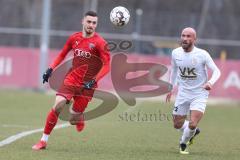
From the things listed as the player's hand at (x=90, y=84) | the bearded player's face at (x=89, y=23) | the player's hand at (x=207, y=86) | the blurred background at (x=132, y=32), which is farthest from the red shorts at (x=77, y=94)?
the blurred background at (x=132, y=32)

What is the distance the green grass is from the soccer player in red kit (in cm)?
72

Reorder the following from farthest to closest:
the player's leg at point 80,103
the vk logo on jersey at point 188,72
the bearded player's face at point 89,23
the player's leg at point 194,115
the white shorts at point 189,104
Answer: the player's leg at point 80,103, the vk logo on jersey at point 188,72, the white shorts at point 189,104, the player's leg at point 194,115, the bearded player's face at point 89,23

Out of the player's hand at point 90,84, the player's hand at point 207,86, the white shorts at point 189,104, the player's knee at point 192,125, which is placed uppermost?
the player's hand at point 207,86

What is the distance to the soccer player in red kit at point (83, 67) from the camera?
1141 cm

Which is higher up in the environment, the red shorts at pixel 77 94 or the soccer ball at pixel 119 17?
the soccer ball at pixel 119 17

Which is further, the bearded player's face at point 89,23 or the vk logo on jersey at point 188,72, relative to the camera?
the vk logo on jersey at point 188,72

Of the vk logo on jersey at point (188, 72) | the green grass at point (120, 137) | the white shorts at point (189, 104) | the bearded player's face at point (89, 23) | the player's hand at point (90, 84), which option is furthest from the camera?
the vk logo on jersey at point (188, 72)

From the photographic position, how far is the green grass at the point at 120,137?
10.9 m

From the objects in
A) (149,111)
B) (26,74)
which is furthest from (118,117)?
(26,74)

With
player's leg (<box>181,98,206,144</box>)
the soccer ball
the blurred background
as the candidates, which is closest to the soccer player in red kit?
the soccer ball

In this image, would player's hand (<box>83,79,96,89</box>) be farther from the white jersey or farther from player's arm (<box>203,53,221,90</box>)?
player's arm (<box>203,53,221,90</box>)

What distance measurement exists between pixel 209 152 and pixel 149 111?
10.2 meters

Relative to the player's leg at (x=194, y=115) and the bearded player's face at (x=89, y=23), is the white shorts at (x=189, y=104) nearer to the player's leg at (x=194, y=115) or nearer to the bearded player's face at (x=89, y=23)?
the player's leg at (x=194, y=115)

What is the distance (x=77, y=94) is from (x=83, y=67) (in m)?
0.44
